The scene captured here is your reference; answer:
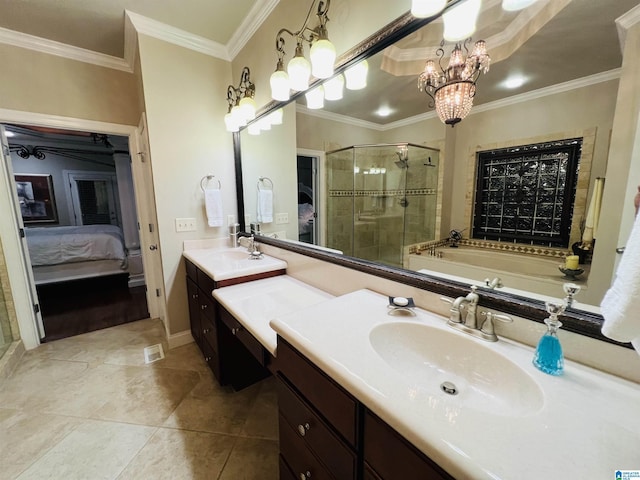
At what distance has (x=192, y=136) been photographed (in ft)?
7.54

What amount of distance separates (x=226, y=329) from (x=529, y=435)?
1.59 meters

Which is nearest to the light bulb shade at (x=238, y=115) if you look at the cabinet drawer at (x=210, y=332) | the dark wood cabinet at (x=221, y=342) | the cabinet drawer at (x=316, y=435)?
the dark wood cabinet at (x=221, y=342)

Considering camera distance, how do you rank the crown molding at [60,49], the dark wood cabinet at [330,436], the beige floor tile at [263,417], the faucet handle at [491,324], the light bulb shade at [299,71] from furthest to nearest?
the crown molding at [60,49] → the beige floor tile at [263,417] → the light bulb shade at [299,71] → the faucet handle at [491,324] → the dark wood cabinet at [330,436]

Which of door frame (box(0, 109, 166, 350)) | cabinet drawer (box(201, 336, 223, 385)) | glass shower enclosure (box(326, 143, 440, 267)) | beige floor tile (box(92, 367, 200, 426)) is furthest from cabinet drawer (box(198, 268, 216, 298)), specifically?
door frame (box(0, 109, 166, 350))

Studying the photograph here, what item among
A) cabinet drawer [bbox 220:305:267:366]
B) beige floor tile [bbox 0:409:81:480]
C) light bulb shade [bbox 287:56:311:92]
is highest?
light bulb shade [bbox 287:56:311:92]

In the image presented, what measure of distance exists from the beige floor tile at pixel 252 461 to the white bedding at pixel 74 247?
384cm

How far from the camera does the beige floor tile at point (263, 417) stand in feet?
5.01

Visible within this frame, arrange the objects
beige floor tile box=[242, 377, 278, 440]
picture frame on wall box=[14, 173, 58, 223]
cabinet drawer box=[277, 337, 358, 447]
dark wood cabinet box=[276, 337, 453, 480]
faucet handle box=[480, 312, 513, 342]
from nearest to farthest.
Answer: dark wood cabinet box=[276, 337, 453, 480] < cabinet drawer box=[277, 337, 358, 447] < faucet handle box=[480, 312, 513, 342] < beige floor tile box=[242, 377, 278, 440] < picture frame on wall box=[14, 173, 58, 223]

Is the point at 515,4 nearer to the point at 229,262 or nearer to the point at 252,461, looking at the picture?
the point at 229,262

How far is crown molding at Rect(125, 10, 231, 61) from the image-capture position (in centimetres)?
195

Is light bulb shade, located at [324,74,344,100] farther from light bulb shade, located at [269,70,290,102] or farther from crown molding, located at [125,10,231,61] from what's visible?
crown molding, located at [125,10,231,61]

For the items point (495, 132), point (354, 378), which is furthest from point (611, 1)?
point (354, 378)

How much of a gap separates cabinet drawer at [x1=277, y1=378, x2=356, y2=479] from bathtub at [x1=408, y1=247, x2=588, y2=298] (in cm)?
71

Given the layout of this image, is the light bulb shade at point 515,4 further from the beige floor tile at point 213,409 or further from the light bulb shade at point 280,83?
the beige floor tile at point 213,409
